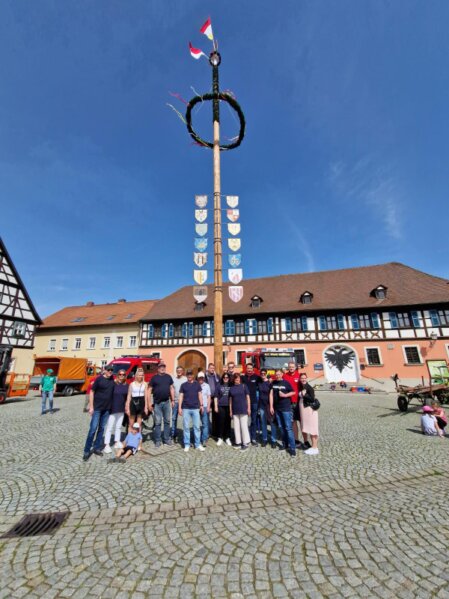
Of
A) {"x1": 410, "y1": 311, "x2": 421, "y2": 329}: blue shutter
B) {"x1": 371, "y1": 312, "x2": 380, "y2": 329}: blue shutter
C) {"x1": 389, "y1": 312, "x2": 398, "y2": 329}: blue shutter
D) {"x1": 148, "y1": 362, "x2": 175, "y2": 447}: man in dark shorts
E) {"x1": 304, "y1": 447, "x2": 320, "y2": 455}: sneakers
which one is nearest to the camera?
{"x1": 304, "y1": 447, "x2": 320, "y2": 455}: sneakers

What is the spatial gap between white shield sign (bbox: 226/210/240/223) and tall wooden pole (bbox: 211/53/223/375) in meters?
0.39

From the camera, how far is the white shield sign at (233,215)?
9945mm

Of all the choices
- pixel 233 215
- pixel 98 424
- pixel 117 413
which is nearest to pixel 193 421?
pixel 117 413

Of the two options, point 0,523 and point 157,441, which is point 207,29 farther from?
point 0,523

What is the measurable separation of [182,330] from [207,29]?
2272cm

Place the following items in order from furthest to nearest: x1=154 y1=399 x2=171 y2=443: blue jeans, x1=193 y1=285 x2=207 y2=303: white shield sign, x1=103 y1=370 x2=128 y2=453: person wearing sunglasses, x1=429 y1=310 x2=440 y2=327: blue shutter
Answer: x1=429 y1=310 x2=440 y2=327: blue shutter, x1=193 y1=285 x2=207 y2=303: white shield sign, x1=154 y1=399 x2=171 y2=443: blue jeans, x1=103 y1=370 x2=128 y2=453: person wearing sunglasses

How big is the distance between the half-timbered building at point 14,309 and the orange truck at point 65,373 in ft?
15.4

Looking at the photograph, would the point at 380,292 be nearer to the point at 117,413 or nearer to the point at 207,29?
the point at 207,29

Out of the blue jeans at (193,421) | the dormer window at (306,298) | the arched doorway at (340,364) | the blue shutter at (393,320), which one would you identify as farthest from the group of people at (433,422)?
the dormer window at (306,298)

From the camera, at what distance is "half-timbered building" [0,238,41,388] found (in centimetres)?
2180

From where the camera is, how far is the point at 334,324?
80.7 ft

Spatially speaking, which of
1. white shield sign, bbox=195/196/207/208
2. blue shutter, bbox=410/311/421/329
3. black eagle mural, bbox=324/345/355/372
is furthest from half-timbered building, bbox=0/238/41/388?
blue shutter, bbox=410/311/421/329

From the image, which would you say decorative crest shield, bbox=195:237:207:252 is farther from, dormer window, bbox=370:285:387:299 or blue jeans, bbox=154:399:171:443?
dormer window, bbox=370:285:387:299

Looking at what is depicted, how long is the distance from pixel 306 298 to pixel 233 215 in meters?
18.5
